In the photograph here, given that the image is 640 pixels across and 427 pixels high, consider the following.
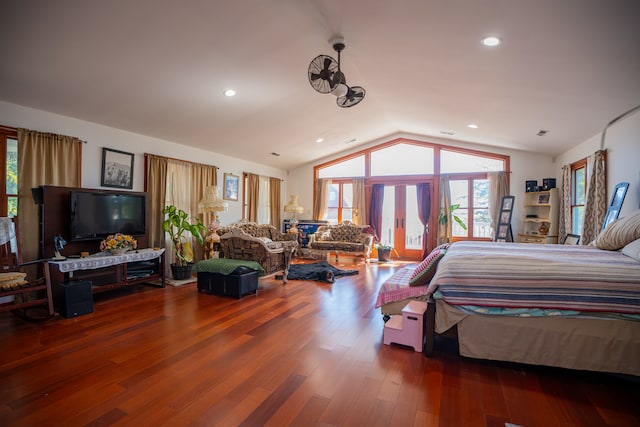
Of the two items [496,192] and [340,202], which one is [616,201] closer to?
[496,192]

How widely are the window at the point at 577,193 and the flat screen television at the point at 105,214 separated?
24.1ft

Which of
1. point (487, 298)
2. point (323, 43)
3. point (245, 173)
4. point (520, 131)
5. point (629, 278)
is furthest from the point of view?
point (245, 173)

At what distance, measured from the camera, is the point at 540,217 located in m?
6.71

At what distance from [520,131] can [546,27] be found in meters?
3.40

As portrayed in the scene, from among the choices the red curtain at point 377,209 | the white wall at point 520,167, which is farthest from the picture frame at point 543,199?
the red curtain at point 377,209

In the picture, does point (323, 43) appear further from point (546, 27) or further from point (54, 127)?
point (54, 127)

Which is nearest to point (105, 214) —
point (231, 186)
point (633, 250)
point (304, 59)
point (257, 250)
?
point (257, 250)

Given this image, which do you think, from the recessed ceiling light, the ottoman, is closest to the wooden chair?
the ottoman

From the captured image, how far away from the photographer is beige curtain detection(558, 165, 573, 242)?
221 inches

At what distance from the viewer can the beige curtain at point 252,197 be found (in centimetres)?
755

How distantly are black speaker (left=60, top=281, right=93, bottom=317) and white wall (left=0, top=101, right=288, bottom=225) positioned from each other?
66.5 inches

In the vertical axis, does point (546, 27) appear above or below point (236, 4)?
below

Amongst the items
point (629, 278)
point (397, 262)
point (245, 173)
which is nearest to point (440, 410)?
point (629, 278)

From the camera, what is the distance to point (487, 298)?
232 cm
